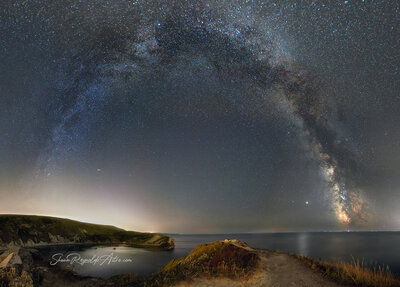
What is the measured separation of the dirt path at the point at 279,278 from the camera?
568 inches

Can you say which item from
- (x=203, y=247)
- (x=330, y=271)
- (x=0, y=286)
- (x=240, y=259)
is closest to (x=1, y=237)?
(x=0, y=286)

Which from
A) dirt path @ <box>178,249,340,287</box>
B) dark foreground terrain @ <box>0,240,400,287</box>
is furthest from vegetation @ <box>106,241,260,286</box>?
dirt path @ <box>178,249,340,287</box>

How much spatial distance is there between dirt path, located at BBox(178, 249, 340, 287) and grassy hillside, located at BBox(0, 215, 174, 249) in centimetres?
6884

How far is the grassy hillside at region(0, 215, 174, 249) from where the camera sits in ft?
223

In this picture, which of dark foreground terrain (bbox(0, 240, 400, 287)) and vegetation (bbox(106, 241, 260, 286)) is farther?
Result: vegetation (bbox(106, 241, 260, 286))

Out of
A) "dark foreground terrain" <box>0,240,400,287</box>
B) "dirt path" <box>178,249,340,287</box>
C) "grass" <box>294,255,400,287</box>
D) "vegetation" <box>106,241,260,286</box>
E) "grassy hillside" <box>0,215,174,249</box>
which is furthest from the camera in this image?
"grassy hillside" <box>0,215,174,249</box>

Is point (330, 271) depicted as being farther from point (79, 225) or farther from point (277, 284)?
point (79, 225)

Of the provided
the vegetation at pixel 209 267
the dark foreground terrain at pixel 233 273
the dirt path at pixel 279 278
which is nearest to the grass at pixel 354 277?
the dark foreground terrain at pixel 233 273

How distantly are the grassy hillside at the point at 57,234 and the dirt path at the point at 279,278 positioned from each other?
68845mm

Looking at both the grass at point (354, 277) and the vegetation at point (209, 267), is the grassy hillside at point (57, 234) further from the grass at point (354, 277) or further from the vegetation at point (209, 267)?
the grass at point (354, 277)

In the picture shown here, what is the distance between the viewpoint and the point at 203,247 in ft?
66.9

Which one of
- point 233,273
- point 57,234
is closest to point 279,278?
point 233,273

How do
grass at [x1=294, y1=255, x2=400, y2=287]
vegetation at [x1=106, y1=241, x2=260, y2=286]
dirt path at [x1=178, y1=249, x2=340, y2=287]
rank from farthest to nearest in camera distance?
vegetation at [x1=106, y1=241, x2=260, y2=286], dirt path at [x1=178, y1=249, x2=340, y2=287], grass at [x1=294, y1=255, x2=400, y2=287]

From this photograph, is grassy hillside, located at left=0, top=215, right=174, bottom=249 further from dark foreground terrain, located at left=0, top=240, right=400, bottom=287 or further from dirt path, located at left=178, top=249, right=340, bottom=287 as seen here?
dirt path, located at left=178, top=249, right=340, bottom=287
